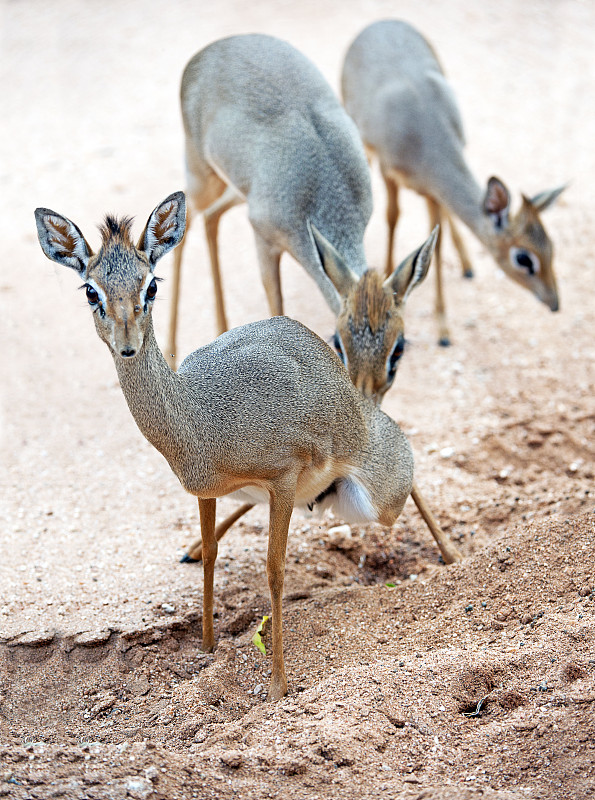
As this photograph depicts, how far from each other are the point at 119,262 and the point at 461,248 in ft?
22.0

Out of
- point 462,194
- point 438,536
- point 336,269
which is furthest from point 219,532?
point 462,194

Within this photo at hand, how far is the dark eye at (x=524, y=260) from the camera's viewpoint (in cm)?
797

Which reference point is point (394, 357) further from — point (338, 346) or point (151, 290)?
point (151, 290)

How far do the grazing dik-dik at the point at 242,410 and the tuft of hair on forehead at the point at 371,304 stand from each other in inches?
20.0

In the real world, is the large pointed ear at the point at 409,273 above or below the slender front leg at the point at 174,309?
above

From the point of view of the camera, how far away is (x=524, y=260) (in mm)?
8023

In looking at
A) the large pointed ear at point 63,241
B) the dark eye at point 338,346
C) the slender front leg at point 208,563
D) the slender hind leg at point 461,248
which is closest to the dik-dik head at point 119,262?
the large pointed ear at point 63,241

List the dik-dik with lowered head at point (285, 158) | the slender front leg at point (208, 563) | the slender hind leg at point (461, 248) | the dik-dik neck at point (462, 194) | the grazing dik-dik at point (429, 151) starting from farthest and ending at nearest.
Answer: the slender hind leg at point (461, 248) < the dik-dik neck at point (462, 194) < the grazing dik-dik at point (429, 151) < the dik-dik with lowered head at point (285, 158) < the slender front leg at point (208, 563)

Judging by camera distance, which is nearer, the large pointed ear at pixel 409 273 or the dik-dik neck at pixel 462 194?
the large pointed ear at pixel 409 273

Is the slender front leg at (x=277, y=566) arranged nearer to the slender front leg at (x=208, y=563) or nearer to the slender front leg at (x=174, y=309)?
the slender front leg at (x=208, y=563)

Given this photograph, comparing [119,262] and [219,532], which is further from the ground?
[119,262]

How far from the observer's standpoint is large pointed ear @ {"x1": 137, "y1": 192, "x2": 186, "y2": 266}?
3.88 m

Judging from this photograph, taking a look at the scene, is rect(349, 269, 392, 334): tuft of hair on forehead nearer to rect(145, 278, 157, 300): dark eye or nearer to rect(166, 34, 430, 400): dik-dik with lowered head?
rect(166, 34, 430, 400): dik-dik with lowered head

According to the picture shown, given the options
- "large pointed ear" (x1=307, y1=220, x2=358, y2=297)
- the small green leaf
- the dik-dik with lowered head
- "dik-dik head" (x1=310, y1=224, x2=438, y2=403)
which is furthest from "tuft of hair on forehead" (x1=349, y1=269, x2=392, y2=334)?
the small green leaf
